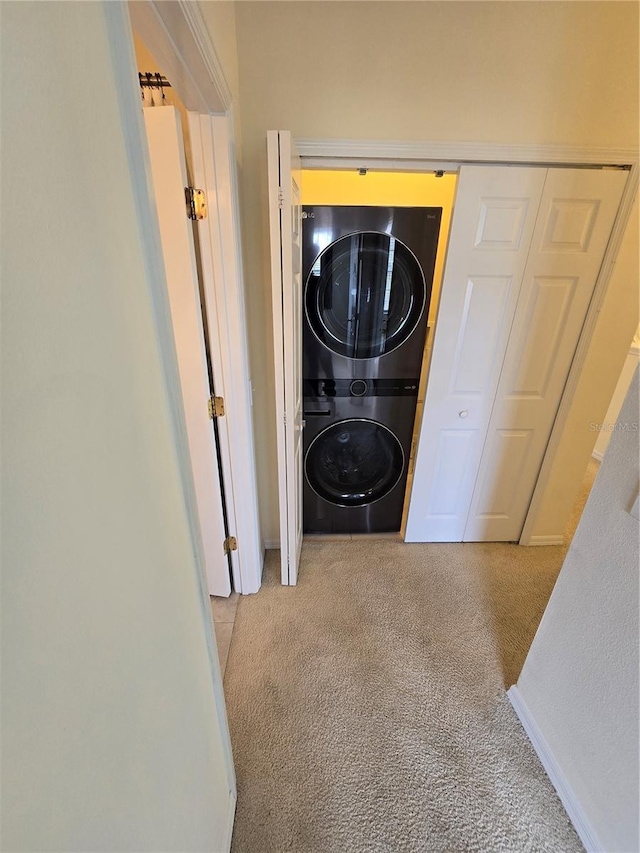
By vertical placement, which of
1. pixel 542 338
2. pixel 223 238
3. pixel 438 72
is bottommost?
pixel 542 338

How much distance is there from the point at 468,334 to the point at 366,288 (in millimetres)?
567

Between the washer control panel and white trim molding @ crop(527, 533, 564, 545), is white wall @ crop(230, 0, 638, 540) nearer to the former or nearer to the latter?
the washer control panel

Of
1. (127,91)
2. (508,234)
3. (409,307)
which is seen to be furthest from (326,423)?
(127,91)

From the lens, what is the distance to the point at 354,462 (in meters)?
2.19

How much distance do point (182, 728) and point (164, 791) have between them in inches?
3.9

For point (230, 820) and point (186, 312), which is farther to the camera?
point (186, 312)

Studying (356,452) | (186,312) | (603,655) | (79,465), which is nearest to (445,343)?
(356,452)

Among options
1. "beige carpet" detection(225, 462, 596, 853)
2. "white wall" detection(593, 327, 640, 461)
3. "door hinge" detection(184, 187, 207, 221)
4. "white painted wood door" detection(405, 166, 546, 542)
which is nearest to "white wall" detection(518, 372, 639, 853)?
"beige carpet" detection(225, 462, 596, 853)

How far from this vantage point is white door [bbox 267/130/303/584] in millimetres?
1212

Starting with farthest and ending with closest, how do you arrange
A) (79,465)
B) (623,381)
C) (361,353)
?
(623,381) < (361,353) < (79,465)

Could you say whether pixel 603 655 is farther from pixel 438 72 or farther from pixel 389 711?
pixel 438 72

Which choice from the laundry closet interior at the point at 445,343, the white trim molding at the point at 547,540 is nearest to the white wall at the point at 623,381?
the white trim molding at the point at 547,540

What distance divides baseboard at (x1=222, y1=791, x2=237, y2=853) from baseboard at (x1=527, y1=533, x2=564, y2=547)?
2.01 m

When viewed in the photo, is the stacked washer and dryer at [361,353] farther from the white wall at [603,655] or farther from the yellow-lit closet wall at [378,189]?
the white wall at [603,655]
